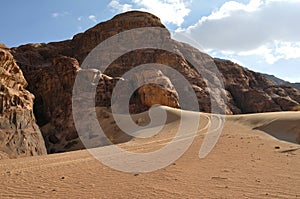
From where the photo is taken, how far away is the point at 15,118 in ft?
53.7

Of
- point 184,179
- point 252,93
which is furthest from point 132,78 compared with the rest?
point 184,179

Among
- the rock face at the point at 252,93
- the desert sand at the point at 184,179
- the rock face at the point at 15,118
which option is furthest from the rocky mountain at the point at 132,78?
the desert sand at the point at 184,179

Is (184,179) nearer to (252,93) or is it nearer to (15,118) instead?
(15,118)

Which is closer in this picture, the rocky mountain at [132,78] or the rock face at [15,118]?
the rock face at [15,118]

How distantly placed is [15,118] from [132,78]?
1747 cm

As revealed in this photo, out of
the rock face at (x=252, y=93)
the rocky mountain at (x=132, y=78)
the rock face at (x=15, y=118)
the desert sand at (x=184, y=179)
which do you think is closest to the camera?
the desert sand at (x=184, y=179)

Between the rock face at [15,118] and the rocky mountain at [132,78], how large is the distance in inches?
218

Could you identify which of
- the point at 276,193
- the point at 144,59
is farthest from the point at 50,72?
the point at 276,193

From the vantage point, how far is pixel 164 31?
49.3 meters

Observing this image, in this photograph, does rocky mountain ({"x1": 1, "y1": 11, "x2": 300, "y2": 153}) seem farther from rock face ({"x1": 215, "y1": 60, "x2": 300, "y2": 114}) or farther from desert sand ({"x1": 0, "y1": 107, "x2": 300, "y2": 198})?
desert sand ({"x1": 0, "y1": 107, "x2": 300, "y2": 198})

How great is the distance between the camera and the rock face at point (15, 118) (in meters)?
14.8

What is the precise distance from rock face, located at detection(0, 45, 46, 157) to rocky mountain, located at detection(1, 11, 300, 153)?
18.2 ft

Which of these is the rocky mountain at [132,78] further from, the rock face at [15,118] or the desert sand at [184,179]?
the desert sand at [184,179]

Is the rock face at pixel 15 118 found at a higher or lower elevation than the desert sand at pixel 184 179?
higher
